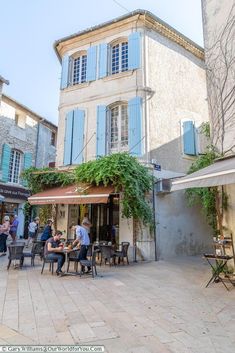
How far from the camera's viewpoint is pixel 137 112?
12.0m

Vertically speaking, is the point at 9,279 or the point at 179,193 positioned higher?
the point at 179,193

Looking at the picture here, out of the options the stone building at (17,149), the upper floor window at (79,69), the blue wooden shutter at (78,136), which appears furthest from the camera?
the stone building at (17,149)

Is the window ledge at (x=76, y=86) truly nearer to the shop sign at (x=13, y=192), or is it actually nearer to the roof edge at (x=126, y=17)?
the roof edge at (x=126, y=17)

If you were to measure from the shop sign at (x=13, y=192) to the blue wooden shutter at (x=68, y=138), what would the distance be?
327 inches

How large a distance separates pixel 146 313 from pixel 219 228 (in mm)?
4234

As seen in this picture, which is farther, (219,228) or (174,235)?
(174,235)

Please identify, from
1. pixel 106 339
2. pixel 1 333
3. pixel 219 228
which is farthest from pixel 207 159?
pixel 1 333

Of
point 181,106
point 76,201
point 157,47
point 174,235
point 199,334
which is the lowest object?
point 199,334

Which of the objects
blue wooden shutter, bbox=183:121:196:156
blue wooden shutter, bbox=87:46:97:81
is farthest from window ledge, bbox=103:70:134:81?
blue wooden shutter, bbox=183:121:196:156

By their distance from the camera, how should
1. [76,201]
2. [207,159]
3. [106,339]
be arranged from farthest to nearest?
1. [76,201]
2. [207,159]
3. [106,339]

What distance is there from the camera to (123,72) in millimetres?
12641

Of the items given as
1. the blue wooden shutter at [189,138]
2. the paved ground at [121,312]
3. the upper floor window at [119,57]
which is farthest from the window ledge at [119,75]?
the paved ground at [121,312]

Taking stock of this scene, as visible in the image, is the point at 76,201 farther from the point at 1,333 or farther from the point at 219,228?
the point at 1,333

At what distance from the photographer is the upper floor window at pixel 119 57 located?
13.0m
